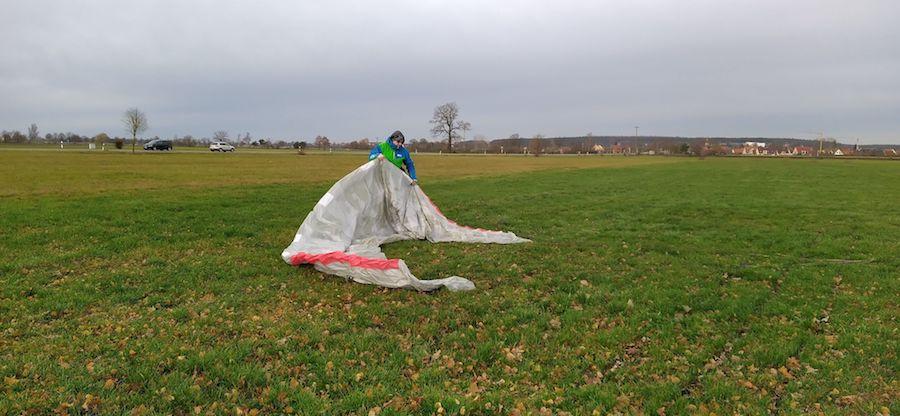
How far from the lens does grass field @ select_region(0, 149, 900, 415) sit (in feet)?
13.9

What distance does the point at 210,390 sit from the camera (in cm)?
427

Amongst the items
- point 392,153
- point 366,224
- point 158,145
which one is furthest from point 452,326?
point 158,145

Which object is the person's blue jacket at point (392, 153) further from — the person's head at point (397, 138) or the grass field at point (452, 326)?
the grass field at point (452, 326)

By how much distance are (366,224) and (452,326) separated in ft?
16.9

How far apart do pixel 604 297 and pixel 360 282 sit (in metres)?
3.42

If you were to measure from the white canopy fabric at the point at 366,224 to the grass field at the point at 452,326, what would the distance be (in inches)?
17.6

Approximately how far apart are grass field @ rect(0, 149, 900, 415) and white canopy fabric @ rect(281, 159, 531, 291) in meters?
0.45

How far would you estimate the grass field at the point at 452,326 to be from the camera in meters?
4.23

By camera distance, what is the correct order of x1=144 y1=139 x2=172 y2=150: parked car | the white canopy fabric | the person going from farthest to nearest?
x1=144 y1=139 x2=172 y2=150: parked car, the person, the white canopy fabric

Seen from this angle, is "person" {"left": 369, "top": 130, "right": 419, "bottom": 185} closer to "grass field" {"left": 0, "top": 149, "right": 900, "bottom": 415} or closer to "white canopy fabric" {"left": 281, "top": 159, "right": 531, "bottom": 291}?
"white canopy fabric" {"left": 281, "top": 159, "right": 531, "bottom": 291}

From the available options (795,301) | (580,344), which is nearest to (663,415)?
(580,344)

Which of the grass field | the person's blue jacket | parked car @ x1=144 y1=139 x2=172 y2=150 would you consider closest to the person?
the person's blue jacket

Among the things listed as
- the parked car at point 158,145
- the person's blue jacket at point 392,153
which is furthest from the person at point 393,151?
the parked car at point 158,145

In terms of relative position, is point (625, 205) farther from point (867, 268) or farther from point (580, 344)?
point (580, 344)
